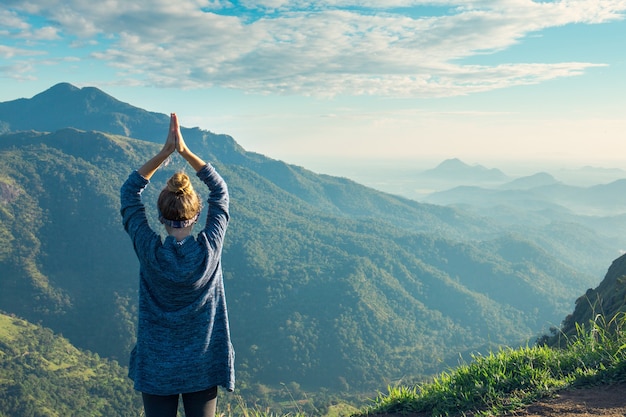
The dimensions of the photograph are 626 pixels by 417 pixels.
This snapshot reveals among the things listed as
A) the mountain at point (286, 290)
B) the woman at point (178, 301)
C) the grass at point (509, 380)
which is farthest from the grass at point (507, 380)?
the mountain at point (286, 290)

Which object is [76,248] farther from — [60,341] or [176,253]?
[176,253]

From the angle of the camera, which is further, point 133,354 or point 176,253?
point 133,354

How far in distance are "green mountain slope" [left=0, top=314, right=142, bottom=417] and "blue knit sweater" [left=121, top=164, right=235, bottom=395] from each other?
3068 inches

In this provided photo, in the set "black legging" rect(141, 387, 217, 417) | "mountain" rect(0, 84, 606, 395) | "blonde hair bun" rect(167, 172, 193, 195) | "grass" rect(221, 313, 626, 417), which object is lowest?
"mountain" rect(0, 84, 606, 395)

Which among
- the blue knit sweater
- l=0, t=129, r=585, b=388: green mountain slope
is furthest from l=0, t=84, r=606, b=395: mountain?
the blue knit sweater

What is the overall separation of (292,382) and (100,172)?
5455 inches

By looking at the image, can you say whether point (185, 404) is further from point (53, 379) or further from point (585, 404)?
point (53, 379)

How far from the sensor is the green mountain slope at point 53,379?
70125mm

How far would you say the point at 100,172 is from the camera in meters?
194

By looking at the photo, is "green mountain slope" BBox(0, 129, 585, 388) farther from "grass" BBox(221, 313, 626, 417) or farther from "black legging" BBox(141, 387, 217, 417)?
"black legging" BBox(141, 387, 217, 417)

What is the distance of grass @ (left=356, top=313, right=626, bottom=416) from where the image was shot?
3875mm

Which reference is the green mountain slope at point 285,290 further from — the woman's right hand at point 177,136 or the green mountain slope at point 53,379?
the woman's right hand at point 177,136

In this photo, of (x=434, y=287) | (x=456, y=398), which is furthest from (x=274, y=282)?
(x=456, y=398)

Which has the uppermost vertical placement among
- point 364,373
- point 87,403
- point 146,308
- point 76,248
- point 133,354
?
point 146,308
